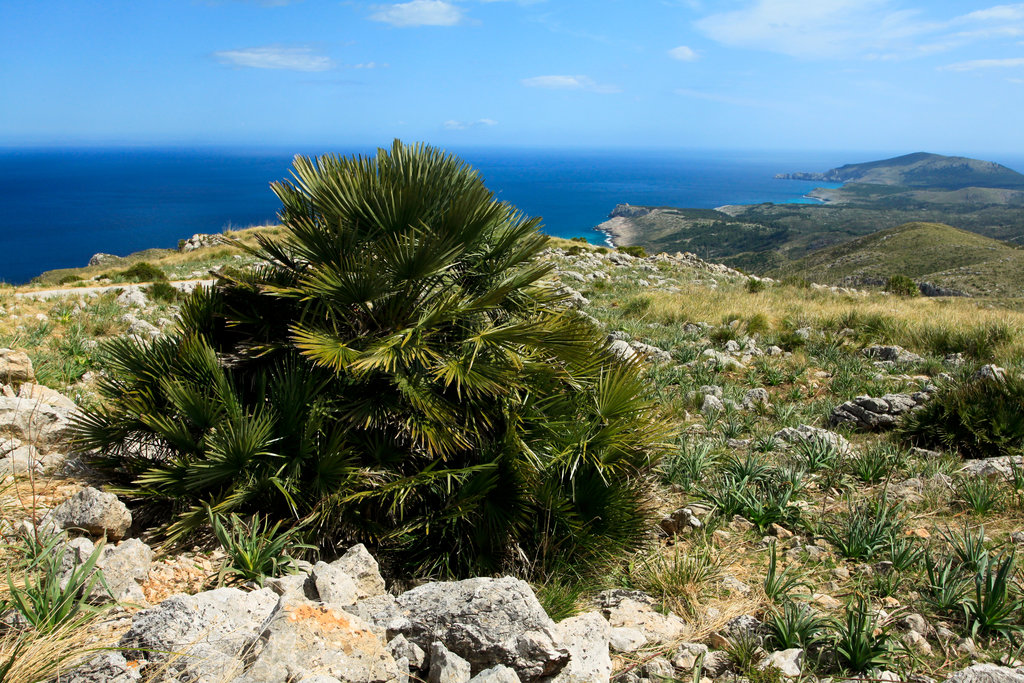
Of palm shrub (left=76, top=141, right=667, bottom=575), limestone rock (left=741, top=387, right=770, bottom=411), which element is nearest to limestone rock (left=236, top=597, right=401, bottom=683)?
palm shrub (left=76, top=141, right=667, bottom=575)

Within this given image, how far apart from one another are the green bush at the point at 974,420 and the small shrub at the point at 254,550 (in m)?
5.90

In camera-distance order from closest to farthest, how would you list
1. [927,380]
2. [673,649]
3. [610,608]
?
[673,649], [610,608], [927,380]

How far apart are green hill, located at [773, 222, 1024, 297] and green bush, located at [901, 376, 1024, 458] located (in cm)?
3842

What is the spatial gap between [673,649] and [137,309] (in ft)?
39.8

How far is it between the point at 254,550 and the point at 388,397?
43.4 inches

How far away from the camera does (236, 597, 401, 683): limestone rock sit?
2.01 metres

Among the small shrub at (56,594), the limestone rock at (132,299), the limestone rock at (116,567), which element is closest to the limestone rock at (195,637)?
the small shrub at (56,594)

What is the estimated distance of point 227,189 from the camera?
18125cm

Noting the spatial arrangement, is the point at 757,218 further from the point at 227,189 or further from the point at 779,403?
the point at 227,189

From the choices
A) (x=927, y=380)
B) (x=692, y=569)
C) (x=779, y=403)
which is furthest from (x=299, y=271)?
(x=927, y=380)

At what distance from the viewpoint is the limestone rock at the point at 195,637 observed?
2.02 m

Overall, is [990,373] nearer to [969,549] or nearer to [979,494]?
[979,494]

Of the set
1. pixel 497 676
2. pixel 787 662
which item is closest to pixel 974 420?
pixel 787 662

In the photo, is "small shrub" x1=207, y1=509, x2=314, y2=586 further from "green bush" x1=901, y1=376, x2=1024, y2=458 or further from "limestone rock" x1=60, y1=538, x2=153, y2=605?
"green bush" x1=901, y1=376, x2=1024, y2=458
